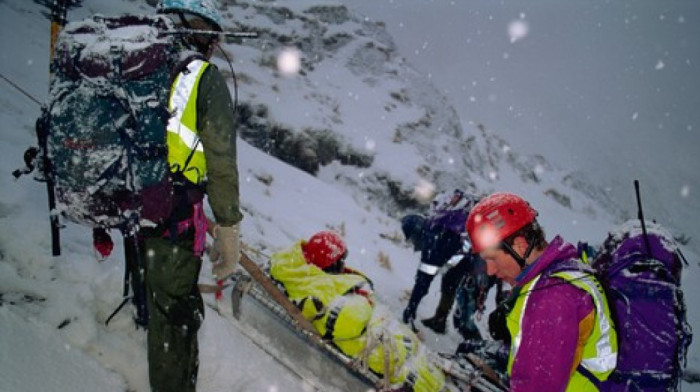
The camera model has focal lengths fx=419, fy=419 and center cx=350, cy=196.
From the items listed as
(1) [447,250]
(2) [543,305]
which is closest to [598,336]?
(2) [543,305]

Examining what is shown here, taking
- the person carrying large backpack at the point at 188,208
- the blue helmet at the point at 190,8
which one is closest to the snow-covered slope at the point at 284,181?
the person carrying large backpack at the point at 188,208

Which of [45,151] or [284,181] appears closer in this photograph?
[45,151]

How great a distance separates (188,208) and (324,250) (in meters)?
1.87

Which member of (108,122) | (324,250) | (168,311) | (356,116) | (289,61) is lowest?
(356,116)

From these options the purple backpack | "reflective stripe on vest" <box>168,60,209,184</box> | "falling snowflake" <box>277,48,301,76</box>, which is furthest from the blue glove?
"falling snowflake" <box>277,48,301,76</box>

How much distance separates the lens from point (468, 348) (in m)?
3.99

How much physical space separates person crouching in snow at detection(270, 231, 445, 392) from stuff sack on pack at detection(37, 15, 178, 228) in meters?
1.71

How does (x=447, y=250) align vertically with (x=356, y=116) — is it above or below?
below

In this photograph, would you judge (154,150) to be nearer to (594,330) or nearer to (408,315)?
(594,330)

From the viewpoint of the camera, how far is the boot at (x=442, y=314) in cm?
639

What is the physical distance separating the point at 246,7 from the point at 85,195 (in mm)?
26531

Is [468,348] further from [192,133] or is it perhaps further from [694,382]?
[694,382]

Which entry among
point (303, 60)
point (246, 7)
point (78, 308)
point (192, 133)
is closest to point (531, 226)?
point (192, 133)

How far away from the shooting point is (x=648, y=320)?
231 centimetres
